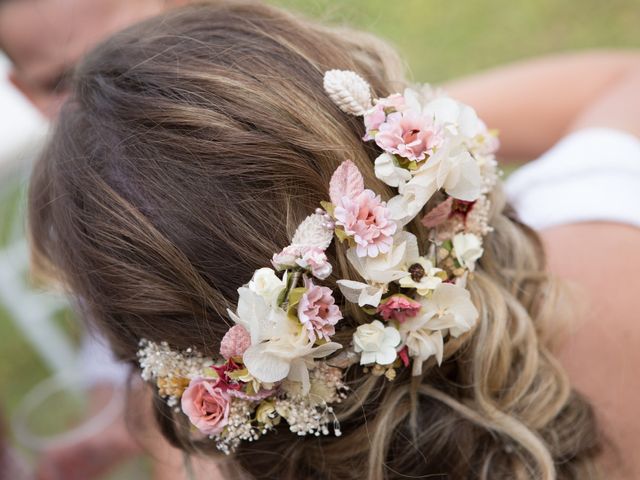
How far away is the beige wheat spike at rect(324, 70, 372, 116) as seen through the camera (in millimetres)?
958

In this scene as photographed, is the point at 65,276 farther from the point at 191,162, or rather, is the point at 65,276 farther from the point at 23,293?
the point at 23,293

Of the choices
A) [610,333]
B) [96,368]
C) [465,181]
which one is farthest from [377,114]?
[96,368]

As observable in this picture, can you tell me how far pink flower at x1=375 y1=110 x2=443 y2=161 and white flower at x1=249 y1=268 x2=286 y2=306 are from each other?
239mm

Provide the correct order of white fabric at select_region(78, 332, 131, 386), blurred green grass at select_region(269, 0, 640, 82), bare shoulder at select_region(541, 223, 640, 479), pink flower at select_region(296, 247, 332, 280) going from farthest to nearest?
blurred green grass at select_region(269, 0, 640, 82), white fabric at select_region(78, 332, 131, 386), bare shoulder at select_region(541, 223, 640, 479), pink flower at select_region(296, 247, 332, 280)

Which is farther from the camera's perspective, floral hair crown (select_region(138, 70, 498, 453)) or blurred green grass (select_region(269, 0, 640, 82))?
blurred green grass (select_region(269, 0, 640, 82))

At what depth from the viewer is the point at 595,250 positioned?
1.38 meters

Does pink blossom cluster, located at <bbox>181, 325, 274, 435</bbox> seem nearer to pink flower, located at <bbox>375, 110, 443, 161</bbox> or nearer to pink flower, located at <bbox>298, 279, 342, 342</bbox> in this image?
pink flower, located at <bbox>298, 279, 342, 342</bbox>

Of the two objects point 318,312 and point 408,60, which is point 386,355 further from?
point 408,60

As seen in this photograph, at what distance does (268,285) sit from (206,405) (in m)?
0.22

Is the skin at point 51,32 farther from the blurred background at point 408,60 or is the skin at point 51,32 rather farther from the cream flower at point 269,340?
the cream flower at point 269,340

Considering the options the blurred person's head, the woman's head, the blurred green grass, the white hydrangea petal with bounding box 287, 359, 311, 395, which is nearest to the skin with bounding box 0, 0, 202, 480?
the blurred person's head

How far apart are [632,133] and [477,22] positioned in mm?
2195

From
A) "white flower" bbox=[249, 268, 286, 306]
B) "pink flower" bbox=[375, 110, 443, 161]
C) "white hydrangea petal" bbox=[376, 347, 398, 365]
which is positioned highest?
"pink flower" bbox=[375, 110, 443, 161]

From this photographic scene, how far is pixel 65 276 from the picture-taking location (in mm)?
1121
